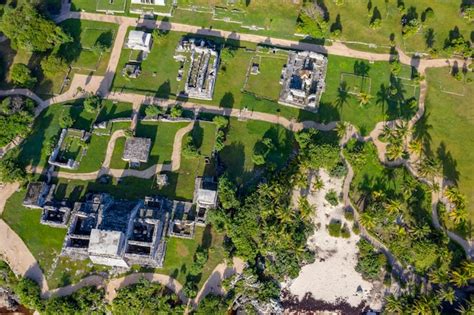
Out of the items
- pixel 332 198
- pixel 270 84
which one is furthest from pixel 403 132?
pixel 270 84

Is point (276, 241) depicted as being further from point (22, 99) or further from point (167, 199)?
point (22, 99)

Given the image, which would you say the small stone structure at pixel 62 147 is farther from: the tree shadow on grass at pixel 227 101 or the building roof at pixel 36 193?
the tree shadow on grass at pixel 227 101

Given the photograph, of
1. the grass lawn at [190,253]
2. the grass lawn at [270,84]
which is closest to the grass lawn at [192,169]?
the grass lawn at [270,84]

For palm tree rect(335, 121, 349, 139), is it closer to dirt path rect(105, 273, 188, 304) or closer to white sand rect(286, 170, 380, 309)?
white sand rect(286, 170, 380, 309)

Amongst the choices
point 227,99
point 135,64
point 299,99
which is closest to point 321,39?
point 299,99

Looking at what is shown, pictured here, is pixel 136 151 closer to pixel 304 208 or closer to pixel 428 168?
pixel 304 208

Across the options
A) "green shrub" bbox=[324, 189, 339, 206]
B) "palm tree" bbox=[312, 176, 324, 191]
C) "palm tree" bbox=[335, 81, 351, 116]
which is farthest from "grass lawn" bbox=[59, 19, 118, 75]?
"green shrub" bbox=[324, 189, 339, 206]

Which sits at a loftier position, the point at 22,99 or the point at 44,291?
the point at 22,99
